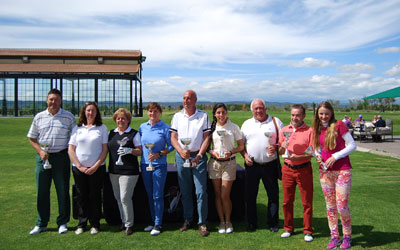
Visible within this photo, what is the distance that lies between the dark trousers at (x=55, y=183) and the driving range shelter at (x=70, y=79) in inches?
1291

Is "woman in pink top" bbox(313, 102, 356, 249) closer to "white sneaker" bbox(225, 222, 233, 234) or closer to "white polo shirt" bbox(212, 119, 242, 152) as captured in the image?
"white polo shirt" bbox(212, 119, 242, 152)

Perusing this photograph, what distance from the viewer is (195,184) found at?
15.5ft

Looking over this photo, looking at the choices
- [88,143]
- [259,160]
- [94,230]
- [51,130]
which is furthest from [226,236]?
[51,130]

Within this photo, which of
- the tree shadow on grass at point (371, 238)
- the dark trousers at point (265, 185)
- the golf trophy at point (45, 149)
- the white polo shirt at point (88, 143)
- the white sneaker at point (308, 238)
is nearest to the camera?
the tree shadow on grass at point (371, 238)

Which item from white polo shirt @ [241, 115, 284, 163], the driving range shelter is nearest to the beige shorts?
white polo shirt @ [241, 115, 284, 163]

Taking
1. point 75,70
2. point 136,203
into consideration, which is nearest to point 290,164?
point 136,203

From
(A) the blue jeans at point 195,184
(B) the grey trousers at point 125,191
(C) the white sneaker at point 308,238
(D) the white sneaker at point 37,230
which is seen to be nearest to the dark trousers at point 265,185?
(C) the white sneaker at point 308,238

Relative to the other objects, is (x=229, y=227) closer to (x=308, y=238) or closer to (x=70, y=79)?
(x=308, y=238)

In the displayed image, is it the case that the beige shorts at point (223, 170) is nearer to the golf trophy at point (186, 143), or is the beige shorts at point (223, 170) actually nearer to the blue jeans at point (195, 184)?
the blue jeans at point (195, 184)

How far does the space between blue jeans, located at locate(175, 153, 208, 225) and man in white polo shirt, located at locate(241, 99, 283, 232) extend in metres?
0.66

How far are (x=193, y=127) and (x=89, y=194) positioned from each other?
6.14 ft

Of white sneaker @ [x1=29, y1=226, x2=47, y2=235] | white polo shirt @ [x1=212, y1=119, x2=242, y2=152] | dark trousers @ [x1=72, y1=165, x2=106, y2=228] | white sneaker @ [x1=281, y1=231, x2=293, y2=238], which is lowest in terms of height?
white sneaker @ [x1=29, y1=226, x2=47, y2=235]

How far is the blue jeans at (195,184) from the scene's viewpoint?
15.2ft

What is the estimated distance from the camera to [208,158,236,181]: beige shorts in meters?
4.64
